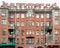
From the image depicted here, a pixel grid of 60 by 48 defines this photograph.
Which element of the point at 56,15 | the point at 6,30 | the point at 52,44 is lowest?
the point at 52,44

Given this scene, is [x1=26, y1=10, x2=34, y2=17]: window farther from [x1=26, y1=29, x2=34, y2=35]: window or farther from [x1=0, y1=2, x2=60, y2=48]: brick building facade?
[x1=26, y1=29, x2=34, y2=35]: window

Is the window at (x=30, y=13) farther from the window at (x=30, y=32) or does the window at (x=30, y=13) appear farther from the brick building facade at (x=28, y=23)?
the window at (x=30, y=32)

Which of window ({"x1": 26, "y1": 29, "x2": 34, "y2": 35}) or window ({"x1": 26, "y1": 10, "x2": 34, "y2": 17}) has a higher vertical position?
window ({"x1": 26, "y1": 10, "x2": 34, "y2": 17})

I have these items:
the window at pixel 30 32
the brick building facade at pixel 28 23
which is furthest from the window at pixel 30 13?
the window at pixel 30 32

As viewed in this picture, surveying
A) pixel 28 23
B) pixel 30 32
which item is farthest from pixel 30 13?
pixel 30 32

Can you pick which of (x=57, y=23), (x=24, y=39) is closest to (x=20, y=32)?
(x=24, y=39)

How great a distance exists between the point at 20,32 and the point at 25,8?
836 centimetres

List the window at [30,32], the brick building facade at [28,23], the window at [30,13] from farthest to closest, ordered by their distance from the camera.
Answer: the window at [30,13] < the window at [30,32] < the brick building facade at [28,23]

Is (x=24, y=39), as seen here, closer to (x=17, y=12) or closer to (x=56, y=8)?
(x=17, y=12)

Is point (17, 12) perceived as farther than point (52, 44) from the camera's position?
Yes

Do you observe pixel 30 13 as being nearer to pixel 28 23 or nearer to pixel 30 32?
pixel 28 23

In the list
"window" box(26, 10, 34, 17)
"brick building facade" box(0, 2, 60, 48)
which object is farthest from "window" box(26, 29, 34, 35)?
"window" box(26, 10, 34, 17)

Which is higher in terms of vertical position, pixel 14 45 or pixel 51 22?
pixel 51 22

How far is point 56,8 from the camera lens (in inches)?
2815
